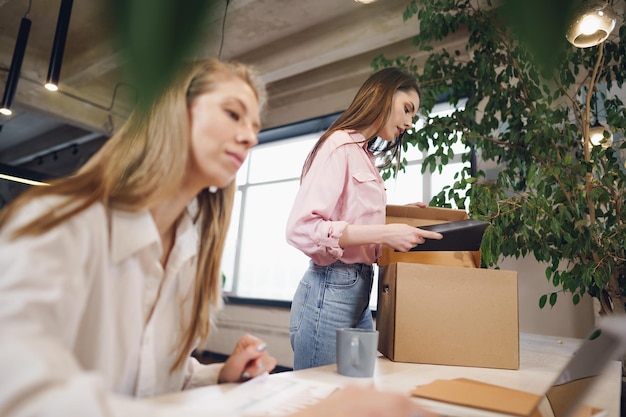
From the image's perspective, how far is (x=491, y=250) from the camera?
1.72 meters

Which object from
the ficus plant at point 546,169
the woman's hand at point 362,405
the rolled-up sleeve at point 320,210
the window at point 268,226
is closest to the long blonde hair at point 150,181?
the woman's hand at point 362,405

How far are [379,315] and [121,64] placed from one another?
1016mm

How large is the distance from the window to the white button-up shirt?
3686mm

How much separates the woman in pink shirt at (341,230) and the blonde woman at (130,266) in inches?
13.9

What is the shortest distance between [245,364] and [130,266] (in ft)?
0.89

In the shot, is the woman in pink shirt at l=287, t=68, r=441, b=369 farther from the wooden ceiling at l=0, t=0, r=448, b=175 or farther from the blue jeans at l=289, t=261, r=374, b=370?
the wooden ceiling at l=0, t=0, r=448, b=175

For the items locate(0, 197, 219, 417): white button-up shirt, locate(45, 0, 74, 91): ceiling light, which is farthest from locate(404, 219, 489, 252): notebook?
locate(45, 0, 74, 91): ceiling light

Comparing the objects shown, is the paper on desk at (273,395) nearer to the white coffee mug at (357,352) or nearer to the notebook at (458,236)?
the white coffee mug at (357,352)

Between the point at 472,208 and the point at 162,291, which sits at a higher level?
the point at 472,208

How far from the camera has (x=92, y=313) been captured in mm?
442

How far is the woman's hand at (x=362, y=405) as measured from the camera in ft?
1.31

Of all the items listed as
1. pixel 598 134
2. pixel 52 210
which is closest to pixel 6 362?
pixel 52 210

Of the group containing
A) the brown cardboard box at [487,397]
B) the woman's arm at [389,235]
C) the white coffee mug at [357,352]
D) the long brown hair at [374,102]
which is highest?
the long brown hair at [374,102]

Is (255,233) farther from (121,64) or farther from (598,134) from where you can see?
(121,64)
